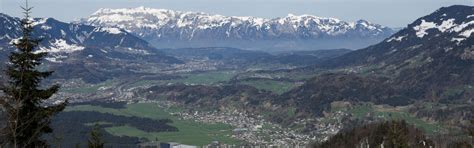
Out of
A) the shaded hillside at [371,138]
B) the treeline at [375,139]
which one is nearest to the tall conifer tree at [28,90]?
the shaded hillside at [371,138]

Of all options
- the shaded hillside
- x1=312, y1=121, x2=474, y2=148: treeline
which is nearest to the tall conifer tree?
the shaded hillside

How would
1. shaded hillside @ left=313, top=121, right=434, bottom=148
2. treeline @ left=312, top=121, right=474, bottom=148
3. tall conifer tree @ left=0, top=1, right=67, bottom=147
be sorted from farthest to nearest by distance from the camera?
treeline @ left=312, top=121, right=474, bottom=148 → shaded hillside @ left=313, top=121, right=434, bottom=148 → tall conifer tree @ left=0, top=1, right=67, bottom=147

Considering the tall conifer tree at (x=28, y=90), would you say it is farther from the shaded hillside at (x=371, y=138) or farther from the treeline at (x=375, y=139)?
the treeline at (x=375, y=139)

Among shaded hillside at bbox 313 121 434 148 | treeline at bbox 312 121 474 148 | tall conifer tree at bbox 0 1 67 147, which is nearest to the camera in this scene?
tall conifer tree at bbox 0 1 67 147

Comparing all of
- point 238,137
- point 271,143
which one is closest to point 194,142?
point 238,137

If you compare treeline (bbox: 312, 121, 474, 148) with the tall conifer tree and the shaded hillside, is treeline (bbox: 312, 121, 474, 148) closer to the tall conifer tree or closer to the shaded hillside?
the shaded hillside

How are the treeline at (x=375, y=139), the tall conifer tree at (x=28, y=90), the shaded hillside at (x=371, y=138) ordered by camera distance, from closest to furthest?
1. the tall conifer tree at (x=28, y=90)
2. the shaded hillside at (x=371, y=138)
3. the treeline at (x=375, y=139)

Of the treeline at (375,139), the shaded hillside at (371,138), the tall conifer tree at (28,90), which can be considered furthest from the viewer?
the treeline at (375,139)

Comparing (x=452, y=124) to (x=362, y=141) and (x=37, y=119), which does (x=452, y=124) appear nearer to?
(x=362, y=141)

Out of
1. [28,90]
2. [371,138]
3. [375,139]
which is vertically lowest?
[375,139]


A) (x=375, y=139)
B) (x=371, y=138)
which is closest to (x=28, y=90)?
(x=375, y=139)

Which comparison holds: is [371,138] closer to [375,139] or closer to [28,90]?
[375,139]

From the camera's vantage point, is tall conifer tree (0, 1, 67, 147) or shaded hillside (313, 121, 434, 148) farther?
shaded hillside (313, 121, 434, 148)

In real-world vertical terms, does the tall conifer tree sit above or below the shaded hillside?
above
